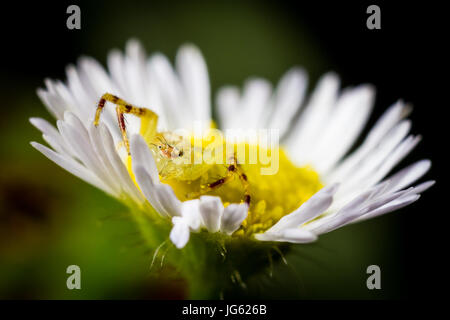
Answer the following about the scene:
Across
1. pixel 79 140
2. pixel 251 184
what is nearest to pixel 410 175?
pixel 251 184

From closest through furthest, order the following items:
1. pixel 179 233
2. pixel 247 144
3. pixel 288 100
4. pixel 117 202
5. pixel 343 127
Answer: pixel 179 233
pixel 247 144
pixel 117 202
pixel 343 127
pixel 288 100

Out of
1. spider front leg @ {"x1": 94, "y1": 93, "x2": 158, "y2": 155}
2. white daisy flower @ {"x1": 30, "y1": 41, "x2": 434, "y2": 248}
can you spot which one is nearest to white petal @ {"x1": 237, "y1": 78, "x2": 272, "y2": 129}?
white daisy flower @ {"x1": 30, "y1": 41, "x2": 434, "y2": 248}

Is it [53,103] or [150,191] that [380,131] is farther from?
[53,103]

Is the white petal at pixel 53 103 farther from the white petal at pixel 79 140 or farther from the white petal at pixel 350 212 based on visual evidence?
the white petal at pixel 350 212

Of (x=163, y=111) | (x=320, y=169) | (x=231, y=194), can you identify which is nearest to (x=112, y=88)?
(x=163, y=111)

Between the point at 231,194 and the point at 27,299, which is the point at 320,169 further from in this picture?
the point at 27,299

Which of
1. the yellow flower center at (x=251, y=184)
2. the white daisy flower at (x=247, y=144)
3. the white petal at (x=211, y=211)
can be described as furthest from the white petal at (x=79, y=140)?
the white petal at (x=211, y=211)
